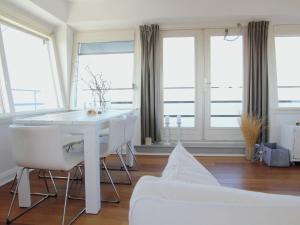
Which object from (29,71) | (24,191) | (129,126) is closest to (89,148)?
(24,191)

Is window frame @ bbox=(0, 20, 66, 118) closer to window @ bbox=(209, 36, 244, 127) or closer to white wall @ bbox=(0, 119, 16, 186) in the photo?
white wall @ bbox=(0, 119, 16, 186)

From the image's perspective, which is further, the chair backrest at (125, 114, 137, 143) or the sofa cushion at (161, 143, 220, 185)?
the chair backrest at (125, 114, 137, 143)

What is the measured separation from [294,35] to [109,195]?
12.8 ft

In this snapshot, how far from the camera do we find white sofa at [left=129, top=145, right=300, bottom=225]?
1.88 ft

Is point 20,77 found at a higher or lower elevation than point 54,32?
lower

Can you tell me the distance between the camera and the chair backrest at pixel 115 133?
2.58 metres

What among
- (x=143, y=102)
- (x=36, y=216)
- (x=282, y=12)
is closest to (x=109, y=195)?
(x=36, y=216)

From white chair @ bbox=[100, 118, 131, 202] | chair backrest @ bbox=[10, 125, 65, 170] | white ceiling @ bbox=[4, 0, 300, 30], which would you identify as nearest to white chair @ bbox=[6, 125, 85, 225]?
chair backrest @ bbox=[10, 125, 65, 170]

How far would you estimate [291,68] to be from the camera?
4344mm

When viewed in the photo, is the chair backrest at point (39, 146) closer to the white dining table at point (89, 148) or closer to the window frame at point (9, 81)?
the white dining table at point (89, 148)

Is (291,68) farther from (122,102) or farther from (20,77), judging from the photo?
(20,77)

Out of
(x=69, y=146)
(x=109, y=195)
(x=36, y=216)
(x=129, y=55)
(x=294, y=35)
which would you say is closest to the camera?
(x=36, y=216)

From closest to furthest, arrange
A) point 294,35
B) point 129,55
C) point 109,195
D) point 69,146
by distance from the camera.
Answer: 1. point 109,195
2. point 69,146
3. point 294,35
4. point 129,55

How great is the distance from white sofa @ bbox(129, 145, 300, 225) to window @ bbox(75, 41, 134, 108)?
159 inches
